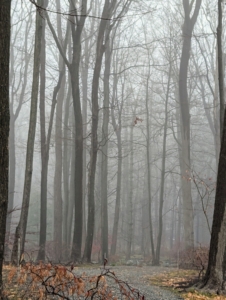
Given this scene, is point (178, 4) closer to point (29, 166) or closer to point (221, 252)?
point (29, 166)

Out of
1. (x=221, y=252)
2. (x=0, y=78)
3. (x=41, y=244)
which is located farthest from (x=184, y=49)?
(x=0, y=78)

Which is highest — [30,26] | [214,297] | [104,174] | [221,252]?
[30,26]

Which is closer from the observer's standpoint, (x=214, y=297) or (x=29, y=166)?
→ (x=214, y=297)

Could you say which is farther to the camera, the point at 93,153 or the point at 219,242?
the point at 93,153

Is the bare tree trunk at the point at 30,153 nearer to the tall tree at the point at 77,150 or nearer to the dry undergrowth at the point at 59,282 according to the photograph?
the dry undergrowth at the point at 59,282

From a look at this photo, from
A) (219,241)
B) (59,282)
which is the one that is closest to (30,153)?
(59,282)

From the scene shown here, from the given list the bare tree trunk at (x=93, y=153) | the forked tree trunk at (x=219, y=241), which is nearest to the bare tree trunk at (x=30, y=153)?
the forked tree trunk at (x=219, y=241)

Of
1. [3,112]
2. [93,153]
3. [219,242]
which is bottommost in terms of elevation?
[219,242]

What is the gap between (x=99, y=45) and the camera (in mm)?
13406

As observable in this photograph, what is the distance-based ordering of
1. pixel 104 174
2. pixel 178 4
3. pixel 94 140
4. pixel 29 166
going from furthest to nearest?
pixel 178 4 < pixel 104 174 < pixel 94 140 < pixel 29 166

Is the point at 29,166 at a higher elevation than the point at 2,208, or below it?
higher

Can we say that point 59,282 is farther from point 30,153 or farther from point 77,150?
point 77,150

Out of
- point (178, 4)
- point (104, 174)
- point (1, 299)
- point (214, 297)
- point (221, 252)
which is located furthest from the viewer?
point (178, 4)

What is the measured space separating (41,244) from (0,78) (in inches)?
396
